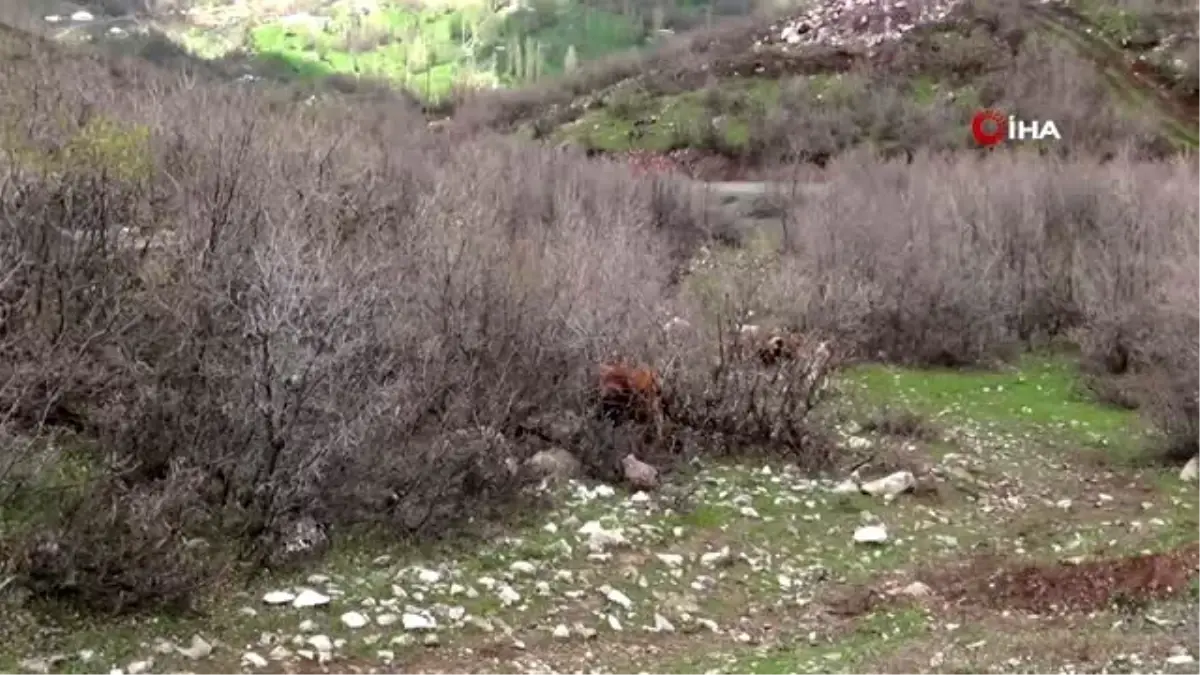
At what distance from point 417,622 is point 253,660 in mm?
1245

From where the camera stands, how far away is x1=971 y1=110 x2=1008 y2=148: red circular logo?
48.9 m

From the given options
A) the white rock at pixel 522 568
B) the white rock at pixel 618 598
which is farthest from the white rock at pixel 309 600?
the white rock at pixel 618 598

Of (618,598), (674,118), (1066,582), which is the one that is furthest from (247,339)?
(674,118)

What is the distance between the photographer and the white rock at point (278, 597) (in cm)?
836

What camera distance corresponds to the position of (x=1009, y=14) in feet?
207

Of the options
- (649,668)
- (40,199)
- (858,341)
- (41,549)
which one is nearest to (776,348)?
(858,341)

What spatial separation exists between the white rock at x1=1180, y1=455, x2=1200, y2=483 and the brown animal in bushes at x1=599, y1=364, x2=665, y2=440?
19.8 ft

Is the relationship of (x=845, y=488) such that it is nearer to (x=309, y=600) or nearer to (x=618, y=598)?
(x=618, y=598)

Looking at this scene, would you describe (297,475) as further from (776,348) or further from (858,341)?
(858,341)

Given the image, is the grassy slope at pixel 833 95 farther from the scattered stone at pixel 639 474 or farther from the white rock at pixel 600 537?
the white rock at pixel 600 537

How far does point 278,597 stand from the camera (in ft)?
27.5

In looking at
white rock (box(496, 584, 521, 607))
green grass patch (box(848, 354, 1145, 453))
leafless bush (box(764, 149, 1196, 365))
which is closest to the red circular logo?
leafless bush (box(764, 149, 1196, 365))

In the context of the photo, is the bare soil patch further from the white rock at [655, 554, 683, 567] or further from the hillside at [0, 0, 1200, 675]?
the white rock at [655, 554, 683, 567]

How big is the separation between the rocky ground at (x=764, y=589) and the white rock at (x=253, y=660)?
0.05 feet
